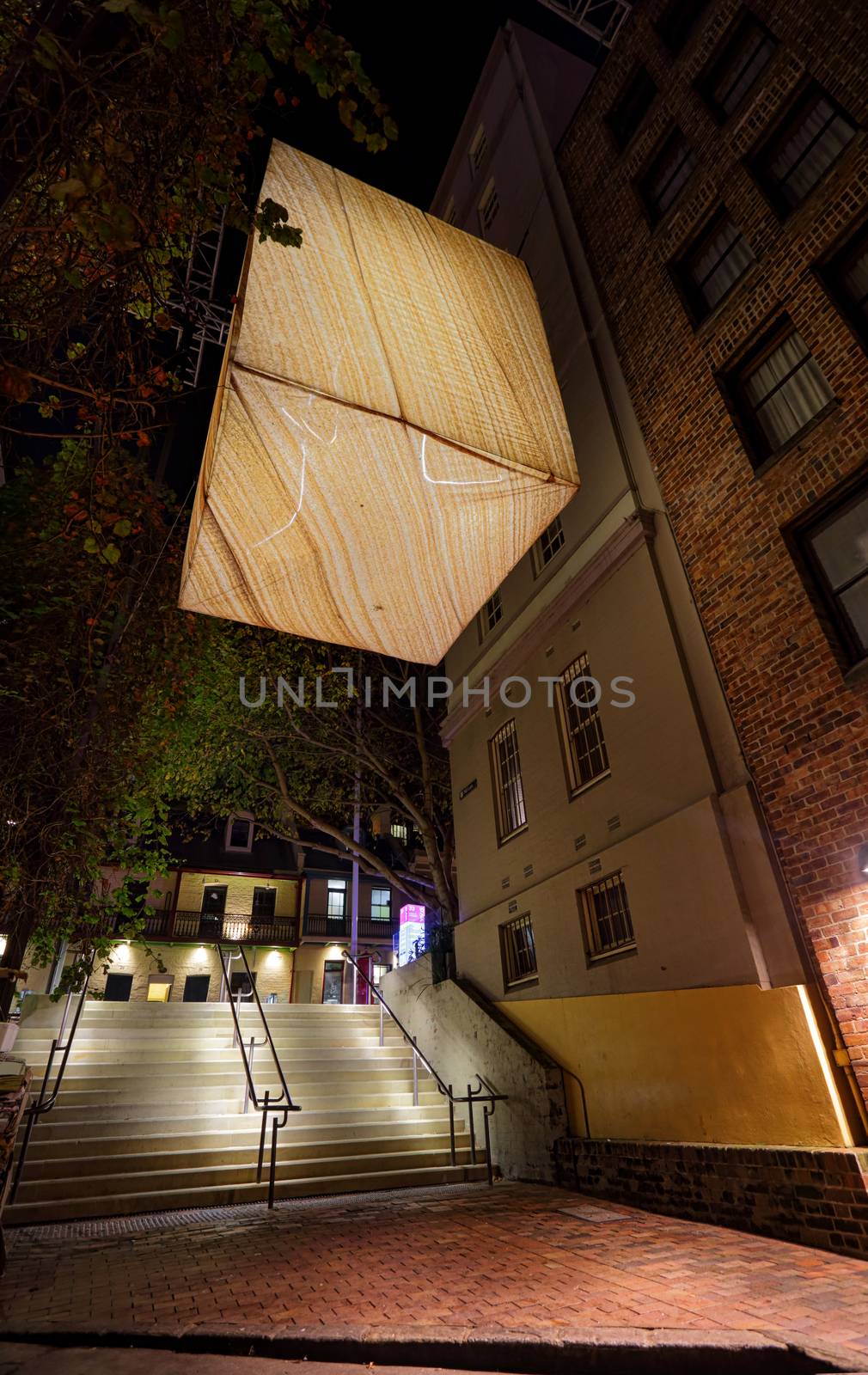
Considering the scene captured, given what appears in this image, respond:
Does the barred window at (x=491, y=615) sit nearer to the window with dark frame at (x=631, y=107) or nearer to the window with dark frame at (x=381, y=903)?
the window with dark frame at (x=631, y=107)

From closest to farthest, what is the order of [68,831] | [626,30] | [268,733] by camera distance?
[68,831] → [626,30] → [268,733]

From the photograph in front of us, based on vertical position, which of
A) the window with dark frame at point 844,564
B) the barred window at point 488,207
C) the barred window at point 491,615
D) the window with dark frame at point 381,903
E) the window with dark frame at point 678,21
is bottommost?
the window with dark frame at point 844,564

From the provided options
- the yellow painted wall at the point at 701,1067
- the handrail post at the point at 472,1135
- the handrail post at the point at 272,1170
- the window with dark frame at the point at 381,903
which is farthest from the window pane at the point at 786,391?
the window with dark frame at the point at 381,903

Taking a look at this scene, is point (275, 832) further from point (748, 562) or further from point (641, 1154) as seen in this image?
point (748, 562)

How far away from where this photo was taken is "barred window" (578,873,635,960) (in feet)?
25.4

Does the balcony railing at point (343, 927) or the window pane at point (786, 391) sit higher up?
the balcony railing at point (343, 927)

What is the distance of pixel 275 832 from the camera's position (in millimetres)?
18078

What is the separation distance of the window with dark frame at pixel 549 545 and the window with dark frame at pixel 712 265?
10.6 ft

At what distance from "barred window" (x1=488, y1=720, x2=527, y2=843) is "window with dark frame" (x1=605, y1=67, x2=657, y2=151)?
9.00 metres

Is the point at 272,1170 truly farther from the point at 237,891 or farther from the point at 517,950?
the point at 237,891

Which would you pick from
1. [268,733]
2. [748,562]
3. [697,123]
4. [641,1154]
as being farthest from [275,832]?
[697,123]

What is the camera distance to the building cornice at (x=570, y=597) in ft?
26.5

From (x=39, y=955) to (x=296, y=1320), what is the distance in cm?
694

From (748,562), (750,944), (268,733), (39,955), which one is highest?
(268,733)
